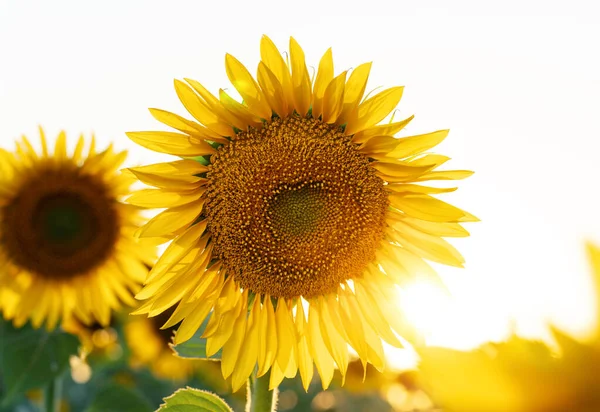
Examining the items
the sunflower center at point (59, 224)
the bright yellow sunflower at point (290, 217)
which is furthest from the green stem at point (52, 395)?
the bright yellow sunflower at point (290, 217)

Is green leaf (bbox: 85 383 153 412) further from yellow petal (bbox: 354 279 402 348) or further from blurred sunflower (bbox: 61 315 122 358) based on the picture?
yellow petal (bbox: 354 279 402 348)

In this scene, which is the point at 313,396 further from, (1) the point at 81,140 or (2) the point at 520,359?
(2) the point at 520,359

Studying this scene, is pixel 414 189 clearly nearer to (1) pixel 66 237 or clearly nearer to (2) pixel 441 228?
(2) pixel 441 228

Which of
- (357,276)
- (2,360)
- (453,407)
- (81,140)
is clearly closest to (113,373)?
(2,360)

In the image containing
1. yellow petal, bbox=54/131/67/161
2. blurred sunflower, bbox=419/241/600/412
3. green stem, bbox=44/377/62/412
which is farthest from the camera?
yellow petal, bbox=54/131/67/161

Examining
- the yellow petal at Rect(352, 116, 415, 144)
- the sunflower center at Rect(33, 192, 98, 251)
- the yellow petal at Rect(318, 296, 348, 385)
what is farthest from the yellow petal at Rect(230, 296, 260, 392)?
the sunflower center at Rect(33, 192, 98, 251)
